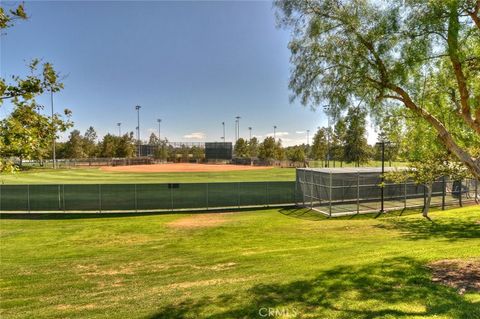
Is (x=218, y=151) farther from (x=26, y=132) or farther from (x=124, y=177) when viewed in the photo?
(x=26, y=132)

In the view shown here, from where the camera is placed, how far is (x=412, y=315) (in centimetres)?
562

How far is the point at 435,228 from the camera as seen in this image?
16281 millimetres

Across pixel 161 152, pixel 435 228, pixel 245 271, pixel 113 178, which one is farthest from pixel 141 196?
pixel 161 152

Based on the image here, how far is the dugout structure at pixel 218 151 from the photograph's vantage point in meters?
96.4

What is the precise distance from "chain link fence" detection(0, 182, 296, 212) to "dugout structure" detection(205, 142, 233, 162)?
69472 millimetres

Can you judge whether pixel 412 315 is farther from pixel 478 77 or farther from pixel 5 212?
pixel 5 212

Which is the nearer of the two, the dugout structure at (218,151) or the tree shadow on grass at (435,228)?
the tree shadow on grass at (435,228)

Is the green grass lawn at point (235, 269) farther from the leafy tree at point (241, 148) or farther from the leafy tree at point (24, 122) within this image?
the leafy tree at point (241, 148)

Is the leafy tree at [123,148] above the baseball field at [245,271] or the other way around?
above

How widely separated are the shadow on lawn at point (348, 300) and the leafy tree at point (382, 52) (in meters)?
2.98

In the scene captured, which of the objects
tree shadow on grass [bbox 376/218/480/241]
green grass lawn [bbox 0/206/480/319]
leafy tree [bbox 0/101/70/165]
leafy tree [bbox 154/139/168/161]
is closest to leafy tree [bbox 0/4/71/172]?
leafy tree [bbox 0/101/70/165]

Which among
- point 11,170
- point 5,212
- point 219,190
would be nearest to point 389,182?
point 219,190

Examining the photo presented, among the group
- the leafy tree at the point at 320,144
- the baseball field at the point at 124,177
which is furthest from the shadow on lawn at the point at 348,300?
the leafy tree at the point at 320,144


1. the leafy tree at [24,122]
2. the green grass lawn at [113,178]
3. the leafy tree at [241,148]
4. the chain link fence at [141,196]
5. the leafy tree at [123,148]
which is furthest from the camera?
the leafy tree at [241,148]
